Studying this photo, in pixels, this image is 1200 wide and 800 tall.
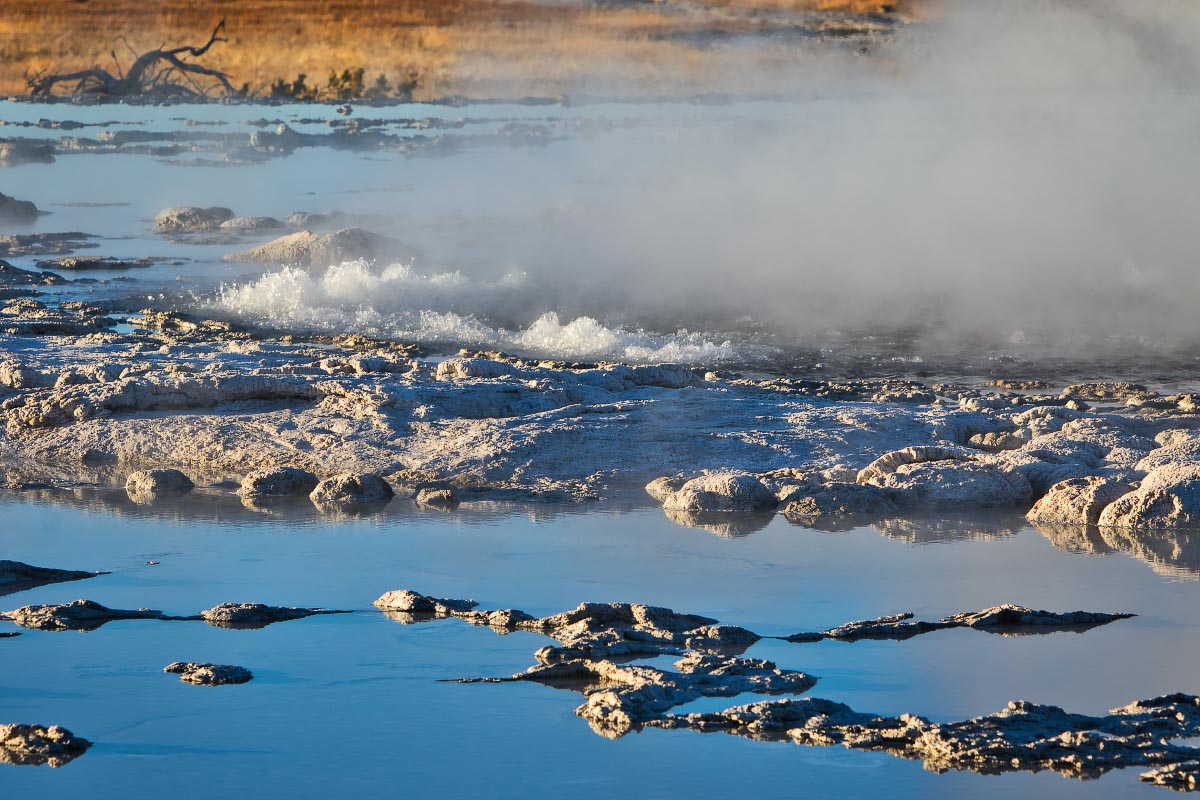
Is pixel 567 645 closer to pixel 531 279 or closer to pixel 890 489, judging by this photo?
pixel 890 489

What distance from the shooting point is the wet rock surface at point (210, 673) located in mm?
3629

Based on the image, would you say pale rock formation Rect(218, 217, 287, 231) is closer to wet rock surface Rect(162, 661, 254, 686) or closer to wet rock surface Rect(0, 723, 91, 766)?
wet rock surface Rect(162, 661, 254, 686)

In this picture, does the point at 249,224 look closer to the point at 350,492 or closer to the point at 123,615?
the point at 350,492

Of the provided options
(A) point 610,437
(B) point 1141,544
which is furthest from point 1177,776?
(A) point 610,437

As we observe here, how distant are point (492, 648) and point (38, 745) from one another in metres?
1.02

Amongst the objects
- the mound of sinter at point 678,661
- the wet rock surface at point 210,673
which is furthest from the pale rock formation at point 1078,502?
the wet rock surface at point 210,673

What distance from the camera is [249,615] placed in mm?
4102

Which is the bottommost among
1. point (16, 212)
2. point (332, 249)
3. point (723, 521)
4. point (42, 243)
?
point (16, 212)

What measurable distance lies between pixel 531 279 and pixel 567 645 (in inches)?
258

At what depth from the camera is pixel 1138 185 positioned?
1232cm

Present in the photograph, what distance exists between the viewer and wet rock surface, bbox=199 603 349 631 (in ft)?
13.4

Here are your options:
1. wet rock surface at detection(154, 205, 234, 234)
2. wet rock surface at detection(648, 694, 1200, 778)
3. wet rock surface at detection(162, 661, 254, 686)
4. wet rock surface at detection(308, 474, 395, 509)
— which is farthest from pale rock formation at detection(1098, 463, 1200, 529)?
wet rock surface at detection(154, 205, 234, 234)

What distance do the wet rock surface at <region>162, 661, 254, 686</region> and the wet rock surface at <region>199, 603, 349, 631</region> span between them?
1.13 feet

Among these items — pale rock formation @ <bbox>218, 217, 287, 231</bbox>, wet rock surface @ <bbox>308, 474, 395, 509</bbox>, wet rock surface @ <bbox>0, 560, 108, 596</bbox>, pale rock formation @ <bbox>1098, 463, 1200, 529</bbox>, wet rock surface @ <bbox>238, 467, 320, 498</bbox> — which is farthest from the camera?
pale rock formation @ <bbox>218, 217, 287, 231</bbox>
